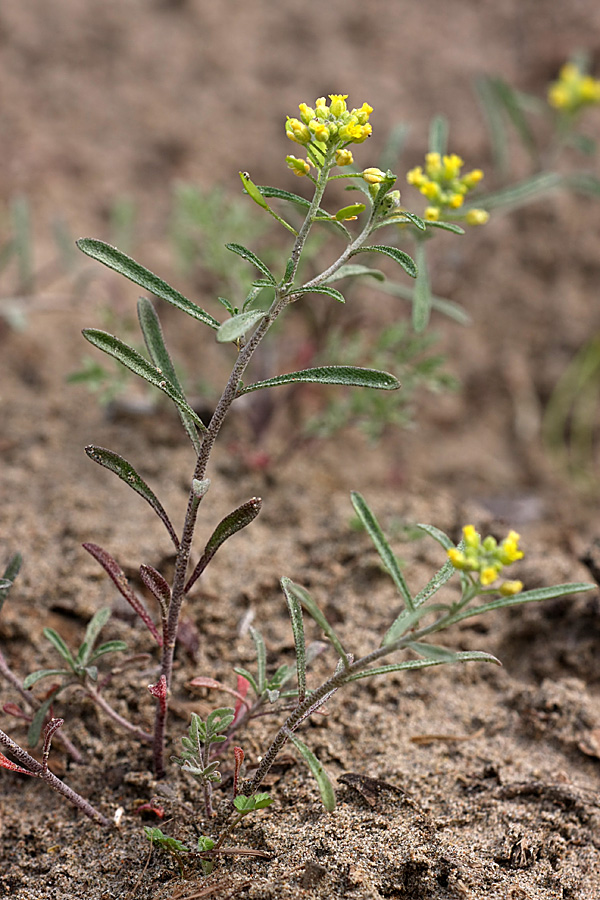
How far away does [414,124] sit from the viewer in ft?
11.9

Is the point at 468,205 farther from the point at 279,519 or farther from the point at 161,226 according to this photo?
the point at 161,226

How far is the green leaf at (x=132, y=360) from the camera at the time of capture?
1352 millimetres

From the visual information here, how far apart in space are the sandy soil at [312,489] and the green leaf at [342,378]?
77cm

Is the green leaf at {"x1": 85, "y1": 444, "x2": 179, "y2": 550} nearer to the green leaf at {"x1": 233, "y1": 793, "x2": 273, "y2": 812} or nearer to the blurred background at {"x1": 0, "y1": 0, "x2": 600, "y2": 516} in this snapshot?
the green leaf at {"x1": 233, "y1": 793, "x2": 273, "y2": 812}

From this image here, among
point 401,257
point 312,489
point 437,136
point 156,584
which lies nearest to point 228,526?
point 156,584

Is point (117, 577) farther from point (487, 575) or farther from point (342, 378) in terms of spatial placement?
point (487, 575)

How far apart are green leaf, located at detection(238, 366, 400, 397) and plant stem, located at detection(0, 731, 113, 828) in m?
0.78

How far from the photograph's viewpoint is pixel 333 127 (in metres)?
1.25

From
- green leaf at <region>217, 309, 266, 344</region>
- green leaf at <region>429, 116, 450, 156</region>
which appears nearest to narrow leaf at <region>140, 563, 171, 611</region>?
green leaf at <region>217, 309, 266, 344</region>

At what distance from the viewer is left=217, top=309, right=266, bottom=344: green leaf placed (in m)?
1.19

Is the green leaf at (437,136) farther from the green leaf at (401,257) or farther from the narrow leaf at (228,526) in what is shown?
the narrow leaf at (228,526)

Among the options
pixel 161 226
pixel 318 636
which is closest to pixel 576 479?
pixel 318 636

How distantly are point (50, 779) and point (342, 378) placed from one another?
0.95 m

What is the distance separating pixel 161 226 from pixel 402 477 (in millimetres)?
1651
